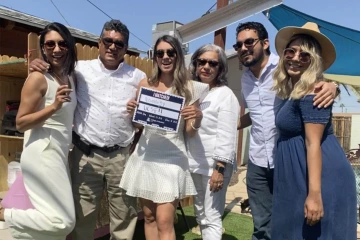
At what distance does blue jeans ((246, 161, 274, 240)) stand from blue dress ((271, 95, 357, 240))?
0.76 meters

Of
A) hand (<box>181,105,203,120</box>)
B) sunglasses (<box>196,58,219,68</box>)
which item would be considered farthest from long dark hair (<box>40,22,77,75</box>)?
sunglasses (<box>196,58,219,68</box>)

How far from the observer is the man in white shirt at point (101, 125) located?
3145 millimetres

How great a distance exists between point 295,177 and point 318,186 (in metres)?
0.20

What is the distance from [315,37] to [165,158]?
55.9 inches

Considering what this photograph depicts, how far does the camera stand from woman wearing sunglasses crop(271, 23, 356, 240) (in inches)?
90.0

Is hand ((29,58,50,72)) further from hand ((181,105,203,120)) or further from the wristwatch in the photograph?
the wristwatch

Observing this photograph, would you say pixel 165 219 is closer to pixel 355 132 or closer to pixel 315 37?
pixel 315 37

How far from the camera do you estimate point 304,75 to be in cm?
237

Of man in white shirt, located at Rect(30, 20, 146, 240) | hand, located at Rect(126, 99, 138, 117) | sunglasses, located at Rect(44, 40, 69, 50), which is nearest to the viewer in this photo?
sunglasses, located at Rect(44, 40, 69, 50)

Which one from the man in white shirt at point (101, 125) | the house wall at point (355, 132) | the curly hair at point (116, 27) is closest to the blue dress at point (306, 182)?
A: the man in white shirt at point (101, 125)

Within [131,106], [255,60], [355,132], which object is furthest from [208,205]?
[355,132]

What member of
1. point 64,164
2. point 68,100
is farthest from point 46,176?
point 68,100

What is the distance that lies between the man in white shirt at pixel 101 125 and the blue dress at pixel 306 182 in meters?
1.38

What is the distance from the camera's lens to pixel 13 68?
5.90m
